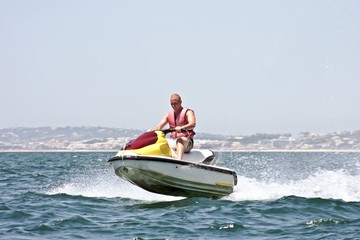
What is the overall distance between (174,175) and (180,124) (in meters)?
1.22

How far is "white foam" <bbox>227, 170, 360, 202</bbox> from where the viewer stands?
14875 mm

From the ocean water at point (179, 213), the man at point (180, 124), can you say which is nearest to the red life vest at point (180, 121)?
the man at point (180, 124)

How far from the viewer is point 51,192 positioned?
16.0 meters

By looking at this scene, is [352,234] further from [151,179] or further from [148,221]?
[151,179]

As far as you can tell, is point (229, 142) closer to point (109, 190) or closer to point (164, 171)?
point (109, 190)

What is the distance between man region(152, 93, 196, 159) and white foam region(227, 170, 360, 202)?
4.87 feet

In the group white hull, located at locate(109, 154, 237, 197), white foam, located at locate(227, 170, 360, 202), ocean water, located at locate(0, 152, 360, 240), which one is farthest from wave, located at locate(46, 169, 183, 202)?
white foam, located at locate(227, 170, 360, 202)

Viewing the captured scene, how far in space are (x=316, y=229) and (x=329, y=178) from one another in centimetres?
754

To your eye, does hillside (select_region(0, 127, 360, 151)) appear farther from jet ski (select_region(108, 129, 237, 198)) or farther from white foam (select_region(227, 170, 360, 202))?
jet ski (select_region(108, 129, 237, 198))

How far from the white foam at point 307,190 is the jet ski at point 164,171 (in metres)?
0.64

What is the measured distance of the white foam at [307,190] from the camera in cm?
1488

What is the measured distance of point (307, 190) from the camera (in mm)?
16047

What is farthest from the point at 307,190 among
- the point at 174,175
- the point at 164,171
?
the point at 164,171

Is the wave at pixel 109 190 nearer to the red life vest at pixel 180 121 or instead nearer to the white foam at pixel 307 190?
the red life vest at pixel 180 121
